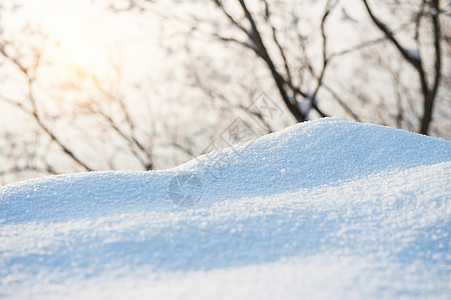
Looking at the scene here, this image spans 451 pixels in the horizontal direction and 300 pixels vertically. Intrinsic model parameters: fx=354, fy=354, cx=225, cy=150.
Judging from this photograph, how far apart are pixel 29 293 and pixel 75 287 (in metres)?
0.13

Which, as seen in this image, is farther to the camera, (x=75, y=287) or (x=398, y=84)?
(x=398, y=84)

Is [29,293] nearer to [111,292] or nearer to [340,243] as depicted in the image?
[111,292]

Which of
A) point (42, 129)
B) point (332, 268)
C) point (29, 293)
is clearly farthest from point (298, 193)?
point (42, 129)

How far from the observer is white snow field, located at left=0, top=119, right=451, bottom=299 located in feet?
3.32

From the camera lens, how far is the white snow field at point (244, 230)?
101 cm

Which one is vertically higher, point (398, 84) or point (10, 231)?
point (398, 84)

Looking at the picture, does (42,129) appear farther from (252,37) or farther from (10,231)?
(10,231)

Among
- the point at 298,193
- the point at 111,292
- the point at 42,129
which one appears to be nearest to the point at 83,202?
the point at 111,292

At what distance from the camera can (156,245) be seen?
3.87 feet

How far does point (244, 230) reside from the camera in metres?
1.24

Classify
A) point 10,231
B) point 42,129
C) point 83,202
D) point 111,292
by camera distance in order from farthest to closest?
point 42,129 < point 83,202 < point 10,231 < point 111,292

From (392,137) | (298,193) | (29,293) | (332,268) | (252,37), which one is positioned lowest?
(29,293)

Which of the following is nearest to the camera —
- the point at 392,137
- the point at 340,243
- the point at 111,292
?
the point at 111,292

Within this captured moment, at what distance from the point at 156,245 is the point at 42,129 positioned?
7171 mm
